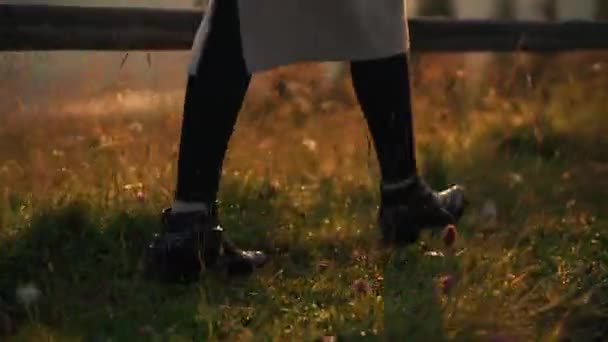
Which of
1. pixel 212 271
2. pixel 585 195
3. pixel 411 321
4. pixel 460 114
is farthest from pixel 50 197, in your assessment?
pixel 460 114

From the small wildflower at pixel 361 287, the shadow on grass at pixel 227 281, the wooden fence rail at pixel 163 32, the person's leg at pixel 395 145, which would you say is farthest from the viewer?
the wooden fence rail at pixel 163 32

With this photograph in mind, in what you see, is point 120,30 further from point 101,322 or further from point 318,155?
point 101,322

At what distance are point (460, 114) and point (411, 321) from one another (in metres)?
2.31

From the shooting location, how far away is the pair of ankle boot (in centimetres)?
209

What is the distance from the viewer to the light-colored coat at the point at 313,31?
2035 mm

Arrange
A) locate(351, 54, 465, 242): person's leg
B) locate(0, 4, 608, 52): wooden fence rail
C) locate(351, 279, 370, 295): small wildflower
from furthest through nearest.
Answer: locate(0, 4, 608, 52): wooden fence rail → locate(351, 54, 465, 242): person's leg → locate(351, 279, 370, 295): small wildflower

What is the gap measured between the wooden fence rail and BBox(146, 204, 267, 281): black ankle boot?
0.86m

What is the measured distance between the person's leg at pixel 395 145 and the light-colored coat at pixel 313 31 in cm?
6

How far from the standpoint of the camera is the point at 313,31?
208 cm

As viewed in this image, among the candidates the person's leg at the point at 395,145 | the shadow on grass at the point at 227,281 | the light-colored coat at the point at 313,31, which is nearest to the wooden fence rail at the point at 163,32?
the shadow on grass at the point at 227,281

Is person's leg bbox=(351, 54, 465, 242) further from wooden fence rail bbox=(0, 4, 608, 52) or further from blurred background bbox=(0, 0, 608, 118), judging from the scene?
wooden fence rail bbox=(0, 4, 608, 52)

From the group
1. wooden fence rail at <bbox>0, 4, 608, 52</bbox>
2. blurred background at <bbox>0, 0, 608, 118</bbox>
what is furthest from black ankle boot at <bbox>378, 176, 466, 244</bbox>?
wooden fence rail at <bbox>0, 4, 608, 52</bbox>

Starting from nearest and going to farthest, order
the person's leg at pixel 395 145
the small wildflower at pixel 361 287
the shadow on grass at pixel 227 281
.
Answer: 1. the shadow on grass at pixel 227 281
2. the small wildflower at pixel 361 287
3. the person's leg at pixel 395 145

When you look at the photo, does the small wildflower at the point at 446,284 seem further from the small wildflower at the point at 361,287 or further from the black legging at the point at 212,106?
the black legging at the point at 212,106
